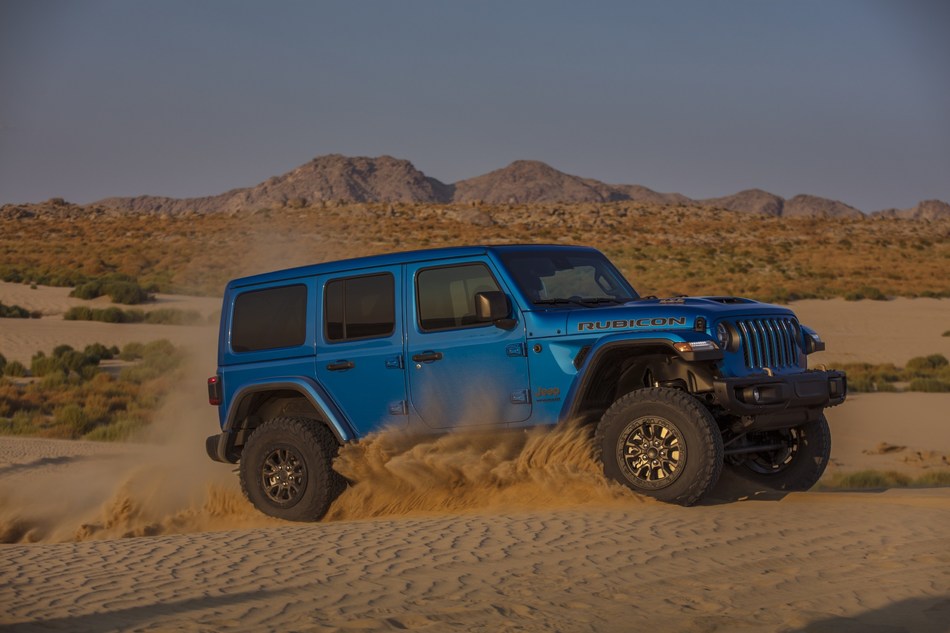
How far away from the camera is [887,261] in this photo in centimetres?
5744

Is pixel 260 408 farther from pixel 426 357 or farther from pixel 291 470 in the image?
pixel 426 357

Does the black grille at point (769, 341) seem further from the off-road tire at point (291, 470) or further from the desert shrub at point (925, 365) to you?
the desert shrub at point (925, 365)

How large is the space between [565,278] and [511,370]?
3.35 ft

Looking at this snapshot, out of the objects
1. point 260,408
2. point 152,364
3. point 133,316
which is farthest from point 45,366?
point 260,408

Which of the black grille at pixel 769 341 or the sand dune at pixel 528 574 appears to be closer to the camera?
the sand dune at pixel 528 574

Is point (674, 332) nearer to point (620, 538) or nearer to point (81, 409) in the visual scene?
point (620, 538)

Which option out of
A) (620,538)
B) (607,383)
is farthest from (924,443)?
(620,538)

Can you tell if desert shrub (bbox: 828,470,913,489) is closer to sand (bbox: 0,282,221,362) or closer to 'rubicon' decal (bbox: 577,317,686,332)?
'rubicon' decal (bbox: 577,317,686,332)

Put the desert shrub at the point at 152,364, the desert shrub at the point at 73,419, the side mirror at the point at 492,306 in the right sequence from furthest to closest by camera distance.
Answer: the desert shrub at the point at 152,364 < the desert shrub at the point at 73,419 < the side mirror at the point at 492,306

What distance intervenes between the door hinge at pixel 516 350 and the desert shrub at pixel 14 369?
2085 cm

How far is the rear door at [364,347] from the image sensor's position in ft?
30.6

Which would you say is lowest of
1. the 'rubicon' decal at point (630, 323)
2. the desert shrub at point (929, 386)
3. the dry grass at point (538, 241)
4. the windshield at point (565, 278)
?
the desert shrub at point (929, 386)

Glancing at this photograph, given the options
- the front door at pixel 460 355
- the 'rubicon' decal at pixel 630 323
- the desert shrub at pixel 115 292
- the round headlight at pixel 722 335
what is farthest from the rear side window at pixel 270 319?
the desert shrub at pixel 115 292

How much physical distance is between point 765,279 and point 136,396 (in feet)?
101
